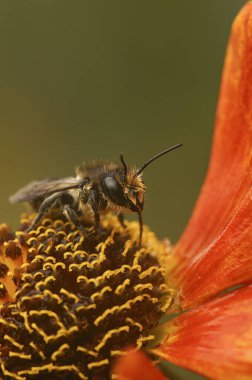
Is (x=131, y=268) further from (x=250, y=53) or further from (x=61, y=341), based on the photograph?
(x=250, y=53)

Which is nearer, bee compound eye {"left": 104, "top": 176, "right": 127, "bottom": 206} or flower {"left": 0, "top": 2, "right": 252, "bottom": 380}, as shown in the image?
flower {"left": 0, "top": 2, "right": 252, "bottom": 380}

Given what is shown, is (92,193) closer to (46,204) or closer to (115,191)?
(115,191)

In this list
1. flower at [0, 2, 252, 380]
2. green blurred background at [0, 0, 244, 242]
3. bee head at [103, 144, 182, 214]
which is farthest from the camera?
green blurred background at [0, 0, 244, 242]

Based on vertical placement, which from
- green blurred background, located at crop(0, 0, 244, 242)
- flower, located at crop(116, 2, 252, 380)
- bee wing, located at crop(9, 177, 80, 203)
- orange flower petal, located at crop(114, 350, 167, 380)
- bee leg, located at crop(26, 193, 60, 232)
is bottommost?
orange flower petal, located at crop(114, 350, 167, 380)

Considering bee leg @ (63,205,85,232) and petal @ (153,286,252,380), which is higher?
bee leg @ (63,205,85,232)

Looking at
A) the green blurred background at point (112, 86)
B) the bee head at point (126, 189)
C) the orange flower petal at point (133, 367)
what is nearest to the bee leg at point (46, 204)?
the bee head at point (126, 189)

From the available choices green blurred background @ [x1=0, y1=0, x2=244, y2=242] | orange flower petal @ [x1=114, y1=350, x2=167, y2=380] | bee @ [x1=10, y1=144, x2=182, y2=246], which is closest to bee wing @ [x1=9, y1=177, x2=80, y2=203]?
bee @ [x1=10, y1=144, x2=182, y2=246]

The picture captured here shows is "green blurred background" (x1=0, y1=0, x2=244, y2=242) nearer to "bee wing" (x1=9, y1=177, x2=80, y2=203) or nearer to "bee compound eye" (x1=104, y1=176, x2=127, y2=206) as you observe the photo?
"bee wing" (x1=9, y1=177, x2=80, y2=203)
